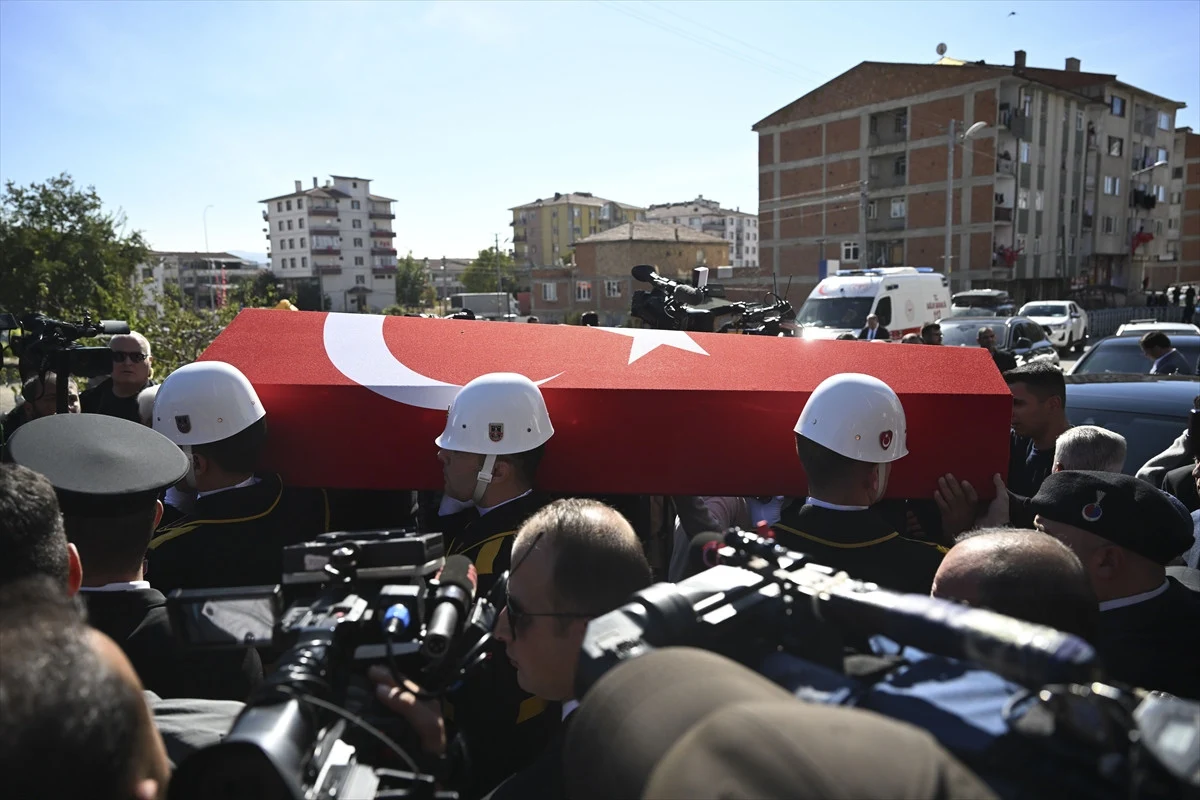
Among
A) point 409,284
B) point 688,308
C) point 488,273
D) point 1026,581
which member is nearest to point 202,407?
point 1026,581

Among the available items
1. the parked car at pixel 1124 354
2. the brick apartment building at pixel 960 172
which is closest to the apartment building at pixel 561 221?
the brick apartment building at pixel 960 172

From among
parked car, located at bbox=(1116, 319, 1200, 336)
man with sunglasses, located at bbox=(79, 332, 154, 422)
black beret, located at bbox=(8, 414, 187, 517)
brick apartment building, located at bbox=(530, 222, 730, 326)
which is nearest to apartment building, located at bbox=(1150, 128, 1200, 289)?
brick apartment building, located at bbox=(530, 222, 730, 326)

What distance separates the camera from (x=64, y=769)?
2.87 feet

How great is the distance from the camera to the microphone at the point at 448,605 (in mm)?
1254

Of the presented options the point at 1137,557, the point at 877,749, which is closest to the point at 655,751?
the point at 877,749

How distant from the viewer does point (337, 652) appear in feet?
4.09

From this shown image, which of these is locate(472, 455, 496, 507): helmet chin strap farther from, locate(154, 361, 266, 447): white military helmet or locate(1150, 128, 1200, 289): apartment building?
locate(1150, 128, 1200, 289): apartment building

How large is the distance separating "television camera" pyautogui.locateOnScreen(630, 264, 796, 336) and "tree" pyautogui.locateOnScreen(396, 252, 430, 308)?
9262 centimetres

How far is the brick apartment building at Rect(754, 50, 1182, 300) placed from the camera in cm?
4019

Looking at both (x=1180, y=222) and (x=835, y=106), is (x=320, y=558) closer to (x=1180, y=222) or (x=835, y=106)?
(x=835, y=106)

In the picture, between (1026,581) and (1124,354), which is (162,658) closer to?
(1026,581)

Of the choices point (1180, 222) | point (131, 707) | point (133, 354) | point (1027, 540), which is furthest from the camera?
point (1180, 222)

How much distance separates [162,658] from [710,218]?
379 feet

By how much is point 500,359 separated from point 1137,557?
228cm
